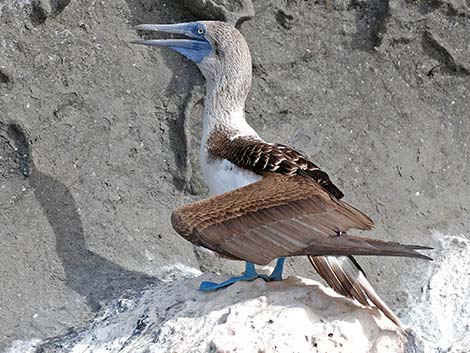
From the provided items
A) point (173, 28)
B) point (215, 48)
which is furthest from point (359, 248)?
point (173, 28)

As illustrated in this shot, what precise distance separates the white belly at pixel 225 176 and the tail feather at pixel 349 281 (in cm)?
54

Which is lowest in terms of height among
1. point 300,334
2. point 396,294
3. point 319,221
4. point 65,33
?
point 396,294

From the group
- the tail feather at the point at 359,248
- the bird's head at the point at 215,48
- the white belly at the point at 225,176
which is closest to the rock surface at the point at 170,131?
the bird's head at the point at 215,48

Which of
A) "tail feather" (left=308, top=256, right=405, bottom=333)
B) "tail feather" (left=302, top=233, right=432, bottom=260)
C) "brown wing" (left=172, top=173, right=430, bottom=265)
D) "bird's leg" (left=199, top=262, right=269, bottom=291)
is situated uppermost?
"tail feather" (left=302, top=233, right=432, bottom=260)

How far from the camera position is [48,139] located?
518 cm

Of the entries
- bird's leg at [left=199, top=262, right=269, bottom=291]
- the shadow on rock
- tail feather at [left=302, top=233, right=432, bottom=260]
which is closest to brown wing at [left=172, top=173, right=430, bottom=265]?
tail feather at [left=302, top=233, right=432, bottom=260]

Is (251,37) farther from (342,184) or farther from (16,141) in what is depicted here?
(16,141)

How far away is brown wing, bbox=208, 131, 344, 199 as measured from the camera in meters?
4.25

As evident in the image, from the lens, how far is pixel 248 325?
372 cm

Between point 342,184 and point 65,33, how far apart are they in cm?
182

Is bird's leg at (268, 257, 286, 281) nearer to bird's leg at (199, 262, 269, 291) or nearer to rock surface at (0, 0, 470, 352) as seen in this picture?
bird's leg at (199, 262, 269, 291)

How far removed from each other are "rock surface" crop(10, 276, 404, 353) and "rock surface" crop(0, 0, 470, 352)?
1.49 ft

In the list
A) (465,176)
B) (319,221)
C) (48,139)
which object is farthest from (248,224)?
(465,176)

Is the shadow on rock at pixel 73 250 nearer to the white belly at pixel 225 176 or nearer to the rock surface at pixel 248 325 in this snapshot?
the rock surface at pixel 248 325
